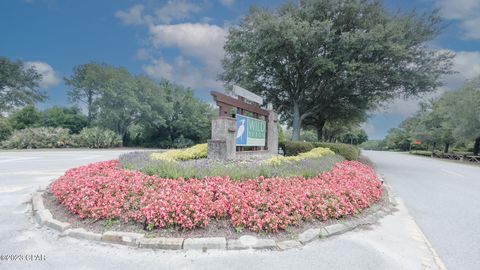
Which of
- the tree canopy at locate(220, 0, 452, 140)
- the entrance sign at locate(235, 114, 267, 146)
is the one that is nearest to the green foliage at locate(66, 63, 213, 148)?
the tree canopy at locate(220, 0, 452, 140)

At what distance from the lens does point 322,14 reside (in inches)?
545

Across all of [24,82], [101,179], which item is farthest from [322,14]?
[24,82]

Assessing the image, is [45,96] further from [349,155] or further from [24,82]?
[349,155]

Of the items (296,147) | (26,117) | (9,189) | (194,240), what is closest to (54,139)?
(26,117)

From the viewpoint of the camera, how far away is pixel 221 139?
7.30 meters

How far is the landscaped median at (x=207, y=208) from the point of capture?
3205 millimetres

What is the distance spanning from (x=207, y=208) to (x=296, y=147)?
33.1 ft

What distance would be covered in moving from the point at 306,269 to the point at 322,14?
14292 mm

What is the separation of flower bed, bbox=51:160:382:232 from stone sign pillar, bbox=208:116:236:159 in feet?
8.36

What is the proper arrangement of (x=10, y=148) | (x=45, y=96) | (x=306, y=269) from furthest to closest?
(x=45, y=96) → (x=10, y=148) → (x=306, y=269)

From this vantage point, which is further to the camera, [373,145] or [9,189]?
[373,145]

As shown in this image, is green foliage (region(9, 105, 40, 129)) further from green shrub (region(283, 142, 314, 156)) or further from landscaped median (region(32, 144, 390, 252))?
landscaped median (region(32, 144, 390, 252))

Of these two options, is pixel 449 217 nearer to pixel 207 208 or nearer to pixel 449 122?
pixel 207 208

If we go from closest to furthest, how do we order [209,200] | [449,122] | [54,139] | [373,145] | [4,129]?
1. [209,200]
2. [54,139]
3. [449,122]
4. [4,129]
5. [373,145]
